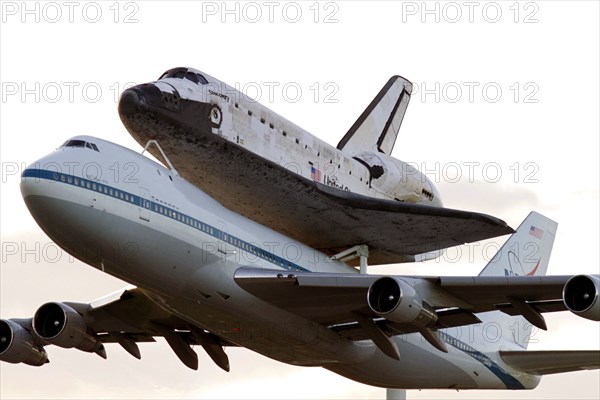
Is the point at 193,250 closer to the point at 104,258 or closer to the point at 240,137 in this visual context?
the point at 104,258

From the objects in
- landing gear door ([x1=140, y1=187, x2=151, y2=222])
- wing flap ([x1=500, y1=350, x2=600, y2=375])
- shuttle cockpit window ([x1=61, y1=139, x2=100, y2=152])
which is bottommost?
wing flap ([x1=500, y1=350, x2=600, y2=375])

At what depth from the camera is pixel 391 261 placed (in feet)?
150

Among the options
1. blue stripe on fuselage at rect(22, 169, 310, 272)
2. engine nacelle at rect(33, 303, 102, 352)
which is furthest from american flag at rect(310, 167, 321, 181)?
engine nacelle at rect(33, 303, 102, 352)

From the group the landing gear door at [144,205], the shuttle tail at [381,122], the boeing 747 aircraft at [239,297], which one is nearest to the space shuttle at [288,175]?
the boeing 747 aircraft at [239,297]

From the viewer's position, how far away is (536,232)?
50625 millimetres

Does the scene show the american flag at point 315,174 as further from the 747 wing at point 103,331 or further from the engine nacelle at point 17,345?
the engine nacelle at point 17,345

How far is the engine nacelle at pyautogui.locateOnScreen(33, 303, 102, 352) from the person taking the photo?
1628 inches

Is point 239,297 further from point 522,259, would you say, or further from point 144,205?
point 522,259

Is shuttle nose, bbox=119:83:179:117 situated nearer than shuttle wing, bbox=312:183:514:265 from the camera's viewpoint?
Yes

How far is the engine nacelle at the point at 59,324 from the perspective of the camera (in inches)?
1628

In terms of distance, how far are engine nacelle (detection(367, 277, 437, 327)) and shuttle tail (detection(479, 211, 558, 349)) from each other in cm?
1256

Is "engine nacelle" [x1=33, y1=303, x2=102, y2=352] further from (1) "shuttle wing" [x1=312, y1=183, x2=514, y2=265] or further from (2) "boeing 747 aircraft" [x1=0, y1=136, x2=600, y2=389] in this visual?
(1) "shuttle wing" [x1=312, y1=183, x2=514, y2=265]

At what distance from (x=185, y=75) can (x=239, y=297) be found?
313 inches

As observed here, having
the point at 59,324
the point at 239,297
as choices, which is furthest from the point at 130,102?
the point at 59,324
